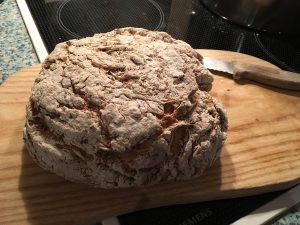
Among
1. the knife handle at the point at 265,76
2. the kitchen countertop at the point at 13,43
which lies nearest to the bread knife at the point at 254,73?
the knife handle at the point at 265,76

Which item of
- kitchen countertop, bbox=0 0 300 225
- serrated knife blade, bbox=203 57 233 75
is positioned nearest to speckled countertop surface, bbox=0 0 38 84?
kitchen countertop, bbox=0 0 300 225

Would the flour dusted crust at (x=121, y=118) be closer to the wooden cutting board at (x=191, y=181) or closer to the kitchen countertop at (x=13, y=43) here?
the wooden cutting board at (x=191, y=181)

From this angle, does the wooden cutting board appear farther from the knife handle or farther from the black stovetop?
the black stovetop

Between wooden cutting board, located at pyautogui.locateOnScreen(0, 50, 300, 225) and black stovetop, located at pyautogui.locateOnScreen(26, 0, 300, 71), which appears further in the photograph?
black stovetop, located at pyautogui.locateOnScreen(26, 0, 300, 71)

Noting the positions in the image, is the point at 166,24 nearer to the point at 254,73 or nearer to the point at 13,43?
the point at 254,73

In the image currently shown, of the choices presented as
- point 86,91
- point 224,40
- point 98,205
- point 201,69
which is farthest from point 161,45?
point 224,40

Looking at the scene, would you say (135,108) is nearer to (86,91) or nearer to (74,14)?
(86,91)

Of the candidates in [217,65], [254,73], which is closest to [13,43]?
[217,65]
